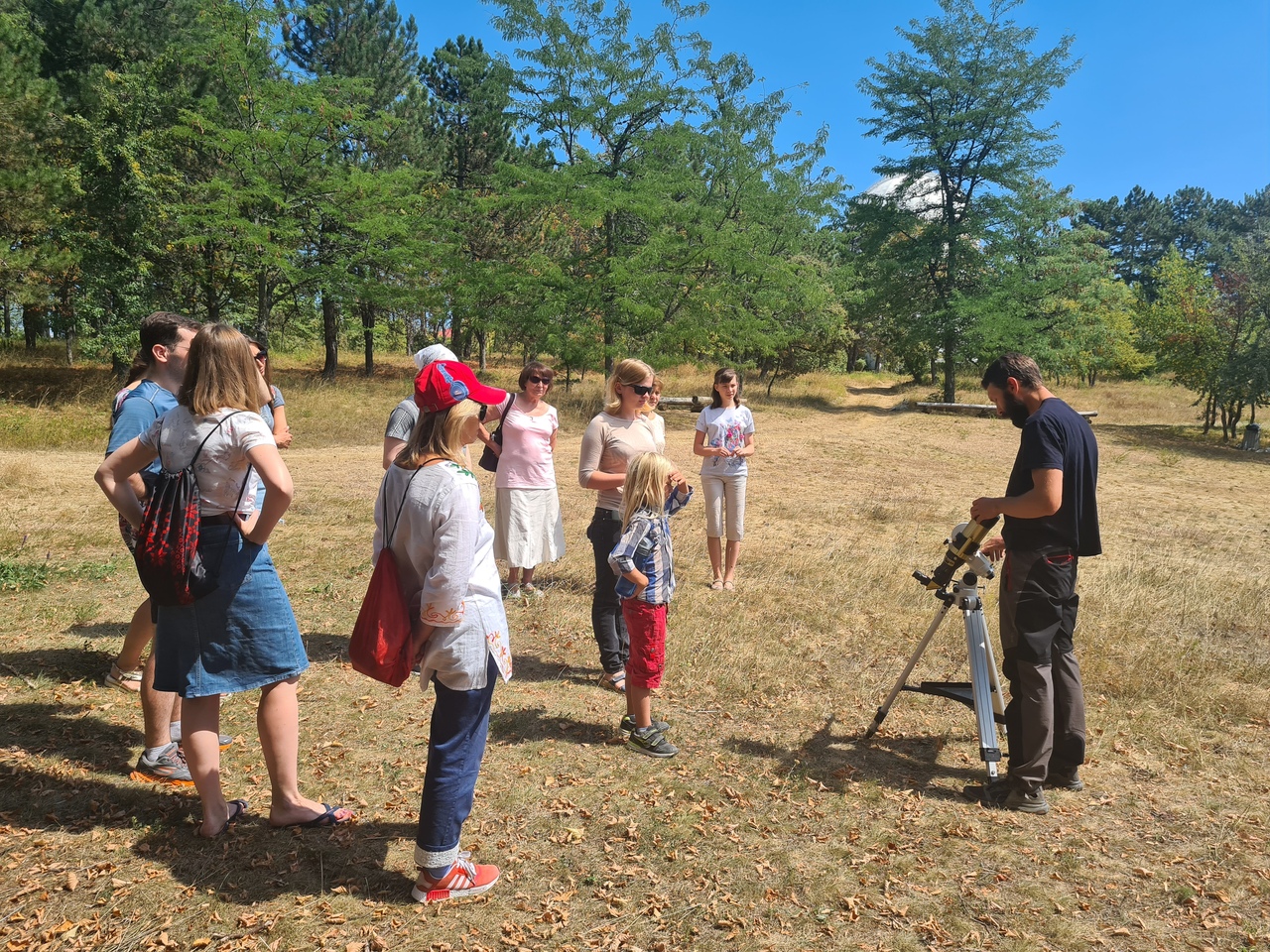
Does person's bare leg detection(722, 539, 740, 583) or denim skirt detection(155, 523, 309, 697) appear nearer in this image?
denim skirt detection(155, 523, 309, 697)

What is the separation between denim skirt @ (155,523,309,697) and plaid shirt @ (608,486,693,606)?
1.59 metres

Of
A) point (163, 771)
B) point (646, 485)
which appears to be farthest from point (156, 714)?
point (646, 485)

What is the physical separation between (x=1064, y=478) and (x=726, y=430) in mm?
3529

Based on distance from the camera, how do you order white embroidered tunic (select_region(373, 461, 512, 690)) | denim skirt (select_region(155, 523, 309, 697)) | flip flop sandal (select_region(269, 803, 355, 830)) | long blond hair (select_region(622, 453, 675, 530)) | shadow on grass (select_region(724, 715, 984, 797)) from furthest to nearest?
shadow on grass (select_region(724, 715, 984, 797)), long blond hair (select_region(622, 453, 675, 530)), flip flop sandal (select_region(269, 803, 355, 830)), denim skirt (select_region(155, 523, 309, 697)), white embroidered tunic (select_region(373, 461, 512, 690))

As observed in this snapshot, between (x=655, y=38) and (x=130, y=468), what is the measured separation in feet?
76.8

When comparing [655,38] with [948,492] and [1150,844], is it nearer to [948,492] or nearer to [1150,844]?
[948,492]

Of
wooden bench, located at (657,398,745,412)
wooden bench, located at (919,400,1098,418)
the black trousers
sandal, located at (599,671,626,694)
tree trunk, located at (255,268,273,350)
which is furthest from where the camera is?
wooden bench, located at (919,400,1098,418)

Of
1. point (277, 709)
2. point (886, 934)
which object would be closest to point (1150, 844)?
point (886, 934)

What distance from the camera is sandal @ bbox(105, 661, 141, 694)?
4.49 m

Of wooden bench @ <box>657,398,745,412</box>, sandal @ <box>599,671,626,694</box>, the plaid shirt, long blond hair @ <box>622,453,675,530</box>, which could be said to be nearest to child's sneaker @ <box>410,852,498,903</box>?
the plaid shirt

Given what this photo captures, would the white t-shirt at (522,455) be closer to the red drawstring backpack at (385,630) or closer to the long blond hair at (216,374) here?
the long blond hair at (216,374)

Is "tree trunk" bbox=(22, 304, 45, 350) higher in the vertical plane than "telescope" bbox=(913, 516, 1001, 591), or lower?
higher

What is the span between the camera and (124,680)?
4500 millimetres

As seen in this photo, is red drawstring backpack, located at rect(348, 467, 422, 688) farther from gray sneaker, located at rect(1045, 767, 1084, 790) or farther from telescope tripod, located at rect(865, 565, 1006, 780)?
gray sneaker, located at rect(1045, 767, 1084, 790)
